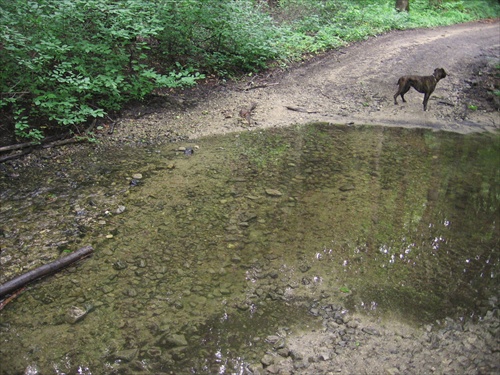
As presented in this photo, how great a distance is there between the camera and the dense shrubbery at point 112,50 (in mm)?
6473

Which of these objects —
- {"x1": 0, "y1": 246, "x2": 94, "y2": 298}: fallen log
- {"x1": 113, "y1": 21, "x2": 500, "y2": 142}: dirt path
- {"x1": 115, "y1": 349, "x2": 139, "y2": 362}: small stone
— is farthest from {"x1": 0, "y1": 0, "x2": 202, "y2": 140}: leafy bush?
{"x1": 115, "y1": 349, "x2": 139, "y2": 362}: small stone

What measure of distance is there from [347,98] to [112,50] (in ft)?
18.7

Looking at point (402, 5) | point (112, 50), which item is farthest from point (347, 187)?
point (402, 5)

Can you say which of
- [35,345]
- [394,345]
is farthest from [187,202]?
[394,345]

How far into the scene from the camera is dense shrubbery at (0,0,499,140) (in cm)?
647

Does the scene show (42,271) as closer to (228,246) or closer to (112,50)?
(228,246)

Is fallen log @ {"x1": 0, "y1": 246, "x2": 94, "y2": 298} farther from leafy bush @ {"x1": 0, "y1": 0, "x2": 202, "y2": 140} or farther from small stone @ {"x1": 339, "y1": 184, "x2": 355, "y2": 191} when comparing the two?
small stone @ {"x1": 339, "y1": 184, "x2": 355, "y2": 191}

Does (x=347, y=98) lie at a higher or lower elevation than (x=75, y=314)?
higher

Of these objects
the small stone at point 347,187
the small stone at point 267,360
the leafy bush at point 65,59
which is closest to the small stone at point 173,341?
the small stone at point 267,360

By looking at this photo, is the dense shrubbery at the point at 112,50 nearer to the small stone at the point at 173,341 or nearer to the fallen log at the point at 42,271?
the fallen log at the point at 42,271

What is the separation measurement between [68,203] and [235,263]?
2737mm

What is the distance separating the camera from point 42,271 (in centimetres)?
407

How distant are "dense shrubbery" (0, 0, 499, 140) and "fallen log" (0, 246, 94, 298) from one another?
318 centimetres

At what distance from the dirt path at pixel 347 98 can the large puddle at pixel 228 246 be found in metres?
1.35
